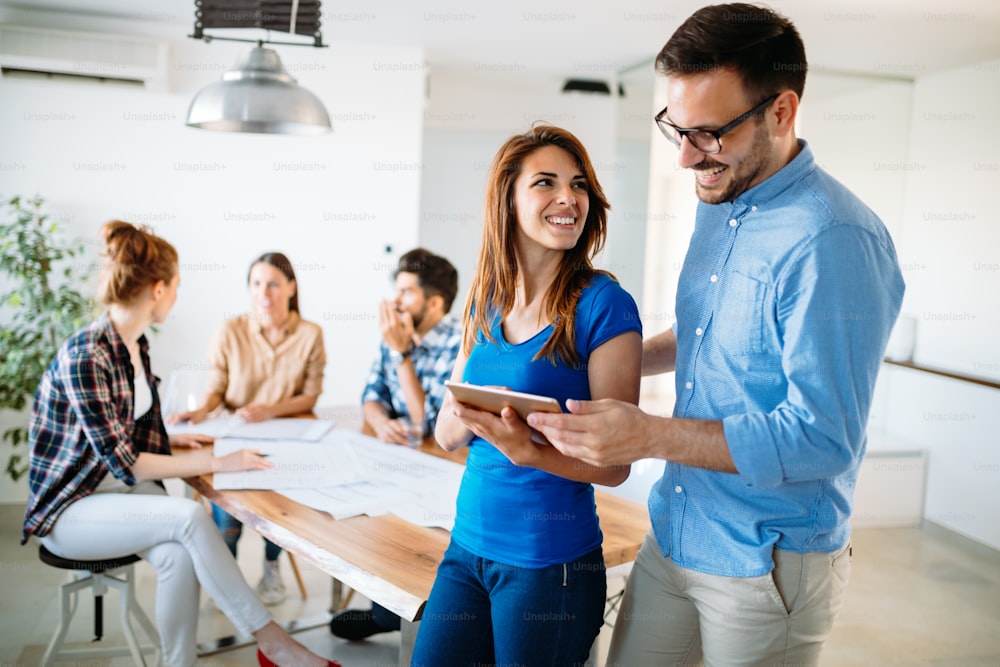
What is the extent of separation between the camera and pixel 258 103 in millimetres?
2576

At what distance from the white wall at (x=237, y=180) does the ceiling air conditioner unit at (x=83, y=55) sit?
10 cm

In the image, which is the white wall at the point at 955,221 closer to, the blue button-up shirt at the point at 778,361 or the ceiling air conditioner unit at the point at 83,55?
the blue button-up shirt at the point at 778,361

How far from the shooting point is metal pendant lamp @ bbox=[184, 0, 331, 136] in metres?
2.58

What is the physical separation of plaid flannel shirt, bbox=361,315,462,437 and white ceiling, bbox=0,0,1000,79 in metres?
1.95

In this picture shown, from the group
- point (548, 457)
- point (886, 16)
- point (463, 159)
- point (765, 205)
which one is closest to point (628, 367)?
point (548, 457)

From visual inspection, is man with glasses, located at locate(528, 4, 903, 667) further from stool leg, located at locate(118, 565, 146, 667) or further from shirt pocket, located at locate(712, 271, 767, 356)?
stool leg, located at locate(118, 565, 146, 667)

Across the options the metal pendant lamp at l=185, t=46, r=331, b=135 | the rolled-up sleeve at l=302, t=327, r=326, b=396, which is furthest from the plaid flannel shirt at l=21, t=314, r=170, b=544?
the rolled-up sleeve at l=302, t=327, r=326, b=396

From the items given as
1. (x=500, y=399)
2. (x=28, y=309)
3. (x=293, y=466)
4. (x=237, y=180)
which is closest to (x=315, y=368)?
(x=293, y=466)

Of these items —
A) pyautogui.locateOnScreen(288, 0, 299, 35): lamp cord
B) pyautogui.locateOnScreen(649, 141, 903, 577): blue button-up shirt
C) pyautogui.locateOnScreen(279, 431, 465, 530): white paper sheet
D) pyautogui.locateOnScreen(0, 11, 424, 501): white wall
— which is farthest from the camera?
pyautogui.locateOnScreen(0, 11, 424, 501): white wall

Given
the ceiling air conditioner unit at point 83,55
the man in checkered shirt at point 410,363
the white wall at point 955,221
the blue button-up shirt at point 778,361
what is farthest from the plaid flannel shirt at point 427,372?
the white wall at point 955,221

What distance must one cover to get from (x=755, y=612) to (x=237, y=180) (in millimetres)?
4607

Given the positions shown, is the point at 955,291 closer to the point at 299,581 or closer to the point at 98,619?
the point at 299,581

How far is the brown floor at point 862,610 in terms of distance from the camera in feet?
10.2

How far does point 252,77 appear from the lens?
2.63m
